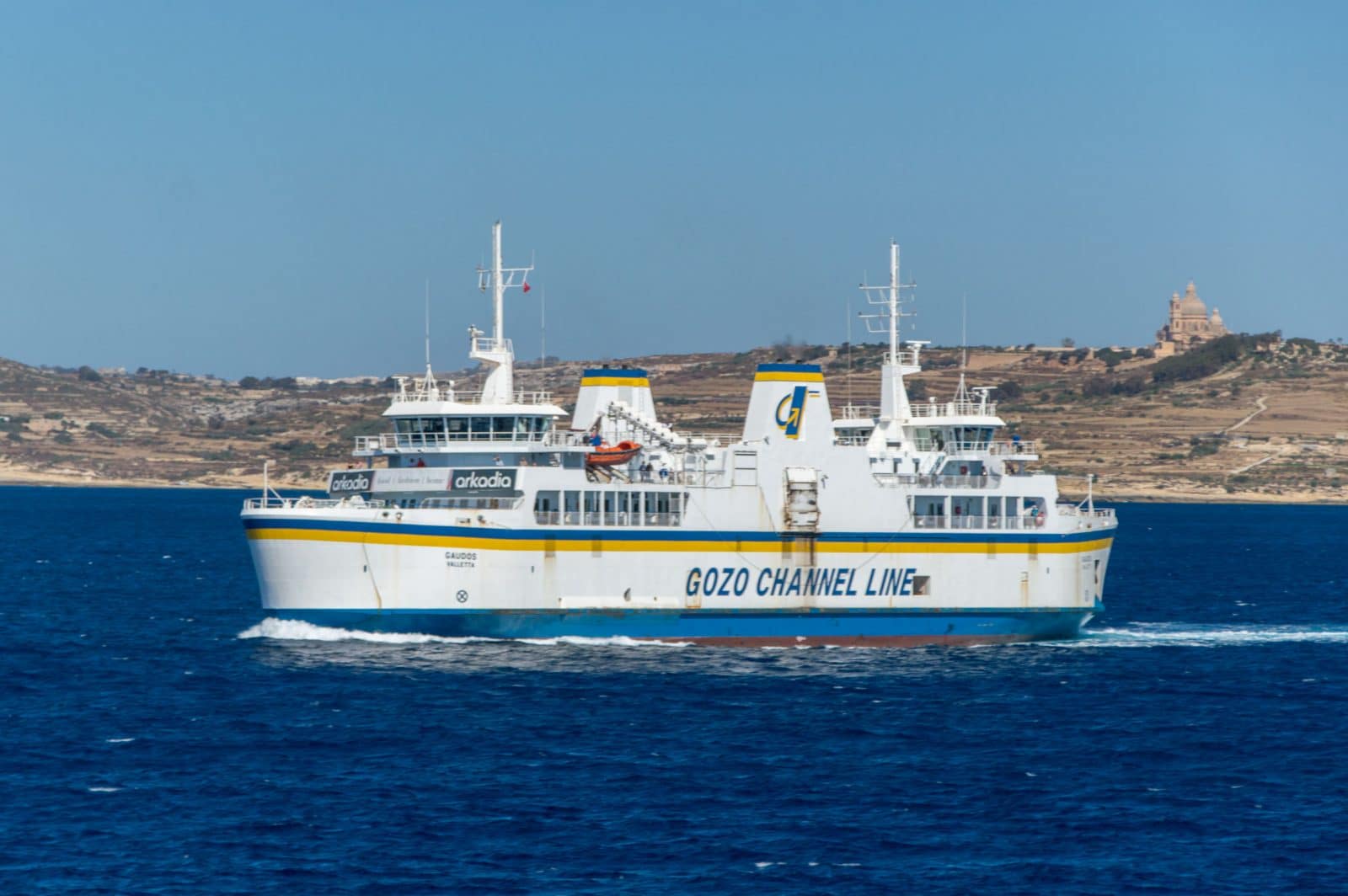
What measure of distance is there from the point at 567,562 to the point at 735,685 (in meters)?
6.68

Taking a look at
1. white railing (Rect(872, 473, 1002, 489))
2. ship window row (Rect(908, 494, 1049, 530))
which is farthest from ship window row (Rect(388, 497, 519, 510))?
ship window row (Rect(908, 494, 1049, 530))

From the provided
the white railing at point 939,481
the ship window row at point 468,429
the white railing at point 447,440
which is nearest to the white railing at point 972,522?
the white railing at point 939,481

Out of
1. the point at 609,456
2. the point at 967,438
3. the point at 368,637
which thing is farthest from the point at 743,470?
the point at 368,637

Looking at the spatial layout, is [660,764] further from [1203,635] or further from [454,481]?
[1203,635]

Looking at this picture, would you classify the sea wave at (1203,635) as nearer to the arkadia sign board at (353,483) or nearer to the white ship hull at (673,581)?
the white ship hull at (673,581)

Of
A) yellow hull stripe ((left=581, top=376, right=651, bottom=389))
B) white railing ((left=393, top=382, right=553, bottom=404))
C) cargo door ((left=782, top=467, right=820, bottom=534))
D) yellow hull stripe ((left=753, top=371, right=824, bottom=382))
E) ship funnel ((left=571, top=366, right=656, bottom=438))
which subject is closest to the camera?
white railing ((left=393, top=382, right=553, bottom=404))

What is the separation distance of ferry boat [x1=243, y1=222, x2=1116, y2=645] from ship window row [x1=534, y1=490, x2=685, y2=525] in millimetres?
63

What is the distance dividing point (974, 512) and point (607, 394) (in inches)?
514

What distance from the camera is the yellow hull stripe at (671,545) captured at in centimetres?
5100

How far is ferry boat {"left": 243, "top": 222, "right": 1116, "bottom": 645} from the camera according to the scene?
51.6 metres

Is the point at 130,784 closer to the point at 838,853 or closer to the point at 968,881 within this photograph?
the point at 838,853

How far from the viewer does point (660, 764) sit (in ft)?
131

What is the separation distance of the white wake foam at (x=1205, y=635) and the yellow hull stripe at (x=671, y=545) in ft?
10.6

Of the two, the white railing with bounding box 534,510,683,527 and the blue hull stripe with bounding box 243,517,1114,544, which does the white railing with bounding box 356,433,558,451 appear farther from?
the blue hull stripe with bounding box 243,517,1114,544
